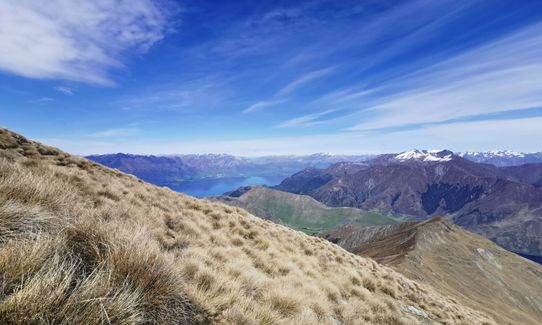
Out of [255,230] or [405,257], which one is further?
[405,257]

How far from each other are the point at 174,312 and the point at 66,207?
418cm

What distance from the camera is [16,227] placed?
5.03 m

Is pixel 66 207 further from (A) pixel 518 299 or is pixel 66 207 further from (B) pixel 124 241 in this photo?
(A) pixel 518 299

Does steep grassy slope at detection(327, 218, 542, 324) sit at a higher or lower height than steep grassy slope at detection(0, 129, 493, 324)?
lower

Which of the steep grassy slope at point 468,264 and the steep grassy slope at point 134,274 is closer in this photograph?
the steep grassy slope at point 134,274

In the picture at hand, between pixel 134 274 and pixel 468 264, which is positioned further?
pixel 468 264

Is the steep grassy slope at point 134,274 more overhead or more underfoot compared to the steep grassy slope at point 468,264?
more overhead

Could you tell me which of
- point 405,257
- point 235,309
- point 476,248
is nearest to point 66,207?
point 235,309

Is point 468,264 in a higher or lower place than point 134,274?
lower

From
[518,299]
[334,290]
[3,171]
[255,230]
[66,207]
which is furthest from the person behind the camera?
[518,299]

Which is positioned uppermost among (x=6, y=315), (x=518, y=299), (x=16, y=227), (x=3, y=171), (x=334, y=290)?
(x=3, y=171)

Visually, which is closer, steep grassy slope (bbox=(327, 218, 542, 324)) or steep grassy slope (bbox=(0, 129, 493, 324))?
steep grassy slope (bbox=(0, 129, 493, 324))

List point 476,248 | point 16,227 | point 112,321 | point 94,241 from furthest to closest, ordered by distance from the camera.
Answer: point 476,248
point 94,241
point 16,227
point 112,321

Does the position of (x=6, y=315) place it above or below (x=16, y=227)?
below
